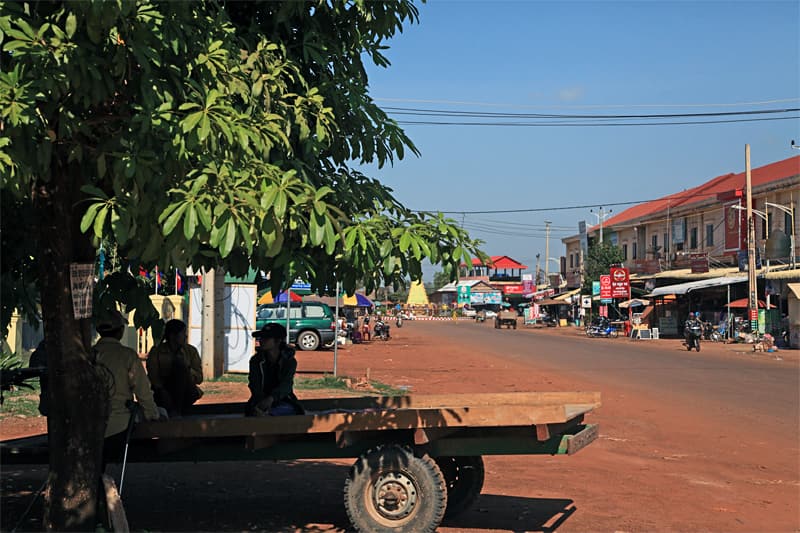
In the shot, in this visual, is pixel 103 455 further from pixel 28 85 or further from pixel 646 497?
pixel 646 497

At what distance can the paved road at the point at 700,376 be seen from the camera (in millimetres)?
14554

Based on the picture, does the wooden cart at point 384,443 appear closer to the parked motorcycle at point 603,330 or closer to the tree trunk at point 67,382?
the tree trunk at point 67,382

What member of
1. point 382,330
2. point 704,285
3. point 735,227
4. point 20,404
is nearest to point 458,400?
point 20,404

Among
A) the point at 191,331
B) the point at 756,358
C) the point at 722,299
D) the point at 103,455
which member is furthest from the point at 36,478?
the point at 722,299

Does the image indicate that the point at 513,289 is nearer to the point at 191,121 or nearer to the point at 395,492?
the point at 395,492

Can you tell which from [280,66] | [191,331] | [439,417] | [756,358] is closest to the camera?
[280,66]

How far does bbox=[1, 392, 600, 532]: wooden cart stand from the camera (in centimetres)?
637

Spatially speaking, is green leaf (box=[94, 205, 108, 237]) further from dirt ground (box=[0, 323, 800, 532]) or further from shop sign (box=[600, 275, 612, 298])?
shop sign (box=[600, 275, 612, 298])

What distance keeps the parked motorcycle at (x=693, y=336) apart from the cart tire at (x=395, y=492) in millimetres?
29828

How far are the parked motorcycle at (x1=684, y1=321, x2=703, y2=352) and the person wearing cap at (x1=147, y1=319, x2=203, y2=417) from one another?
29288mm

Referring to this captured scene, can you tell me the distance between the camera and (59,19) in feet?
15.0

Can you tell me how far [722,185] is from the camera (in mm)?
61375

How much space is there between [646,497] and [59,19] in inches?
251

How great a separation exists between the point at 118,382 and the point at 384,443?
2046 mm
